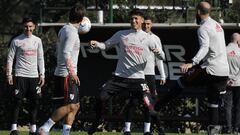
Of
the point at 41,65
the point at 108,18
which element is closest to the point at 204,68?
the point at 41,65

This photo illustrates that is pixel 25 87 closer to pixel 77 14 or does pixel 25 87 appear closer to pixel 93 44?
pixel 93 44

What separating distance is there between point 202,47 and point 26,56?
163 inches

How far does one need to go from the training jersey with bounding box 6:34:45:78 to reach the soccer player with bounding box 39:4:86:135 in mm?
2575

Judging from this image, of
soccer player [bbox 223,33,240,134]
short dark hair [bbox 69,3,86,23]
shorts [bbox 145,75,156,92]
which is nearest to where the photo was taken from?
short dark hair [bbox 69,3,86,23]

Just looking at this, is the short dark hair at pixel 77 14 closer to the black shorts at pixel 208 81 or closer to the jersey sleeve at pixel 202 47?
the jersey sleeve at pixel 202 47

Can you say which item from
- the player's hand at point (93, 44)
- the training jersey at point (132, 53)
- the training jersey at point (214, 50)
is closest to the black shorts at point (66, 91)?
the player's hand at point (93, 44)

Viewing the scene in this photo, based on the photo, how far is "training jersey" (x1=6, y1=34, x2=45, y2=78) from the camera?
18469 mm

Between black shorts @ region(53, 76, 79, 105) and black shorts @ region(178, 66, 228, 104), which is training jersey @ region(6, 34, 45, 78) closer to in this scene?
black shorts @ region(53, 76, 79, 105)

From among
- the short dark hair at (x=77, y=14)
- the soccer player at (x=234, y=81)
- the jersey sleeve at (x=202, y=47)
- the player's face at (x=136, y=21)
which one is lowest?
the soccer player at (x=234, y=81)

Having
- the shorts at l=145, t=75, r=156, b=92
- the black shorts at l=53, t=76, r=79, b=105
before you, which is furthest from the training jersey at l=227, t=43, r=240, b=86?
the black shorts at l=53, t=76, r=79, b=105

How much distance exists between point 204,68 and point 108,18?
27.6ft

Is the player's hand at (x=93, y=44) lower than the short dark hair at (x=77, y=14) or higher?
lower

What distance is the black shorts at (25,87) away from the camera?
18.5 m

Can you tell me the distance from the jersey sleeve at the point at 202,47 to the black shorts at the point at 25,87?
4001mm
